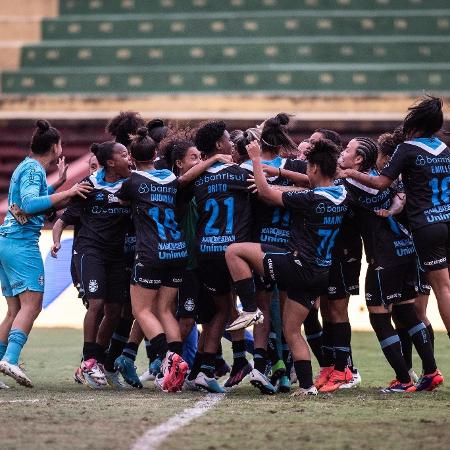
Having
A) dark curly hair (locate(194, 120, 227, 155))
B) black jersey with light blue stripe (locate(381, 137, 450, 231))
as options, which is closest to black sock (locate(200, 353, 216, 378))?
dark curly hair (locate(194, 120, 227, 155))

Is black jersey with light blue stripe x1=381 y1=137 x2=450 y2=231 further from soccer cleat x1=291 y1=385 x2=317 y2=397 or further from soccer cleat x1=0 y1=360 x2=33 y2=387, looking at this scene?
soccer cleat x1=0 y1=360 x2=33 y2=387

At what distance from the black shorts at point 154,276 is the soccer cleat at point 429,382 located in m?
1.67

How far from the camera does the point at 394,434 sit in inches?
206

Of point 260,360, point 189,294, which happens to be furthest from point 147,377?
point 260,360

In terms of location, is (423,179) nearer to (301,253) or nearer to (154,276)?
(301,253)

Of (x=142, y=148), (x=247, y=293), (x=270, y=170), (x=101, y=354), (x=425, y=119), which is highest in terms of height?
(x=425, y=119)

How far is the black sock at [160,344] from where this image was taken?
732 cm

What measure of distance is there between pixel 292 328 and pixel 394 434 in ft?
6.08

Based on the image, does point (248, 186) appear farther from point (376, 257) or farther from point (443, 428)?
point (443, 428)

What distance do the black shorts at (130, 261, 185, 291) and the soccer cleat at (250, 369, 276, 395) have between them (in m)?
0.84

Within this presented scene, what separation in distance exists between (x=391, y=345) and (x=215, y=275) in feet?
3.98

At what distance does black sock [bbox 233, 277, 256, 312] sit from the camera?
709cm

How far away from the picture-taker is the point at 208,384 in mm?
7473

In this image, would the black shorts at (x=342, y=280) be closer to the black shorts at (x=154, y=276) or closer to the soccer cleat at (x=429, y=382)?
the soccer cleat at (x=429, y=382)
